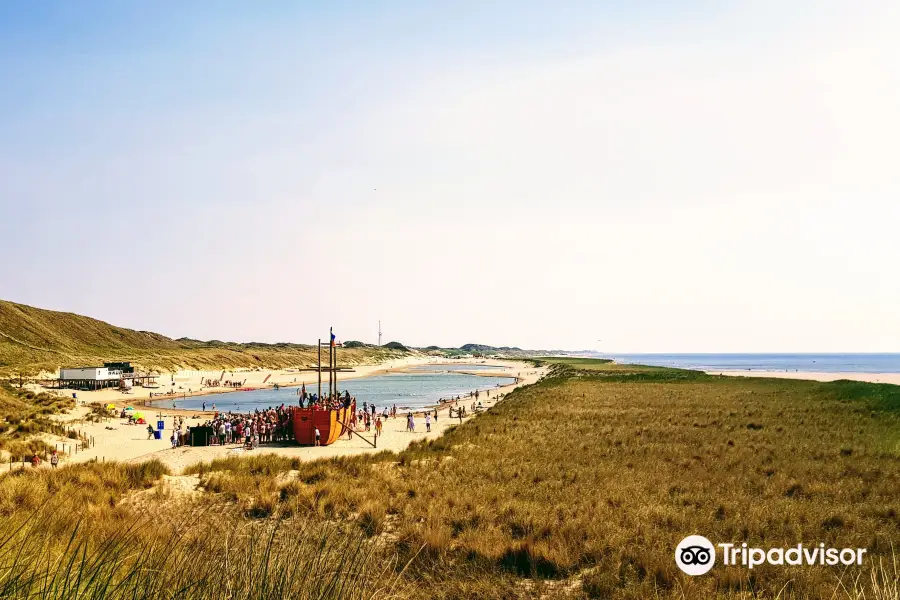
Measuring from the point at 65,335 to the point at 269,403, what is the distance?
4295 inches

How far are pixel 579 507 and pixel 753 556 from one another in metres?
3.44

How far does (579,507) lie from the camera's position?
11102 mm

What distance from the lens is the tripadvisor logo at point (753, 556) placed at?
8070 millimetres

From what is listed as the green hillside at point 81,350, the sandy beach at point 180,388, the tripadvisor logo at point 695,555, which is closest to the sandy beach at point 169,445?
the sandy beach at point 180,388

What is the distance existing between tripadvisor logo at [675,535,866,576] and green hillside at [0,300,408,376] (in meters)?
80.1

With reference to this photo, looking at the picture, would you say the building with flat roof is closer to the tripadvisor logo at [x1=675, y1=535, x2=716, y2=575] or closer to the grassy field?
the grassy field

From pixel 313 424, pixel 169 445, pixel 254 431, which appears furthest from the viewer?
pixel 169 445

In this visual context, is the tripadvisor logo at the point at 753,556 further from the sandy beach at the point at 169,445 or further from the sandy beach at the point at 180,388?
the sandy beach at the point at 180,388

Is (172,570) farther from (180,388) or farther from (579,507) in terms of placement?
(180,388)

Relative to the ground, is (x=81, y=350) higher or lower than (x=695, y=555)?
lower

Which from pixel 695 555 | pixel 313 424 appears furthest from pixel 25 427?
pixel 695 555

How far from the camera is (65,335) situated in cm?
13050

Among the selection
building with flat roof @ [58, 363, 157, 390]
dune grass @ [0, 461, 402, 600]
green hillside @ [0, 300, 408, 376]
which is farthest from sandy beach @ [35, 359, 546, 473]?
green hillside @ [0, 300, 408, 376]

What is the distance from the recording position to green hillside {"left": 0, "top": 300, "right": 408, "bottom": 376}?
87062mm
